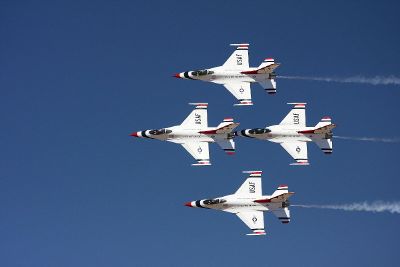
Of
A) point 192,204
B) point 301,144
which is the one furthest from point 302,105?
point 192,204

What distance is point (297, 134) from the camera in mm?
168750

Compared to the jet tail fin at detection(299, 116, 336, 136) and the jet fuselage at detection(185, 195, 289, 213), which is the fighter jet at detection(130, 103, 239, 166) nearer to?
the jet fuselage at detection(185, 195, 289, 213)

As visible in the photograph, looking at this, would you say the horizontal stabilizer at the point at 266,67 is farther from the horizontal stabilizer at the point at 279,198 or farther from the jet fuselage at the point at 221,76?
the horizontal stabilizer at the point at 279,198

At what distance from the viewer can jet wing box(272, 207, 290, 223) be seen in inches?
6501

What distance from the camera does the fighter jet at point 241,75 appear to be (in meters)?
170

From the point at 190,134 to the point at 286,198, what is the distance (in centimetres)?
1325

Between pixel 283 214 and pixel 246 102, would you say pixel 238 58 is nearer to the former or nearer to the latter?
pixel 246 102

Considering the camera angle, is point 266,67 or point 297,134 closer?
point 297,134

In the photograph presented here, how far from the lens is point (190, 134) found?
170 meters

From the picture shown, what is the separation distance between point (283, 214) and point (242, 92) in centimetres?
1473

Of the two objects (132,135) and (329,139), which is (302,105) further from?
(132,135)

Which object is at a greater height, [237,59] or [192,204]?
[237,59]

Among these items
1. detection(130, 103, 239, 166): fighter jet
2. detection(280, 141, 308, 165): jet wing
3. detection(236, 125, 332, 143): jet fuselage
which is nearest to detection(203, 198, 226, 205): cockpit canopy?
detection(130, 103, 239, 166): fighter jet

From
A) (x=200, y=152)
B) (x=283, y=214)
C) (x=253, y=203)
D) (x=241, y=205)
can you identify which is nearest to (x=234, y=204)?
(x=241, y=205)
